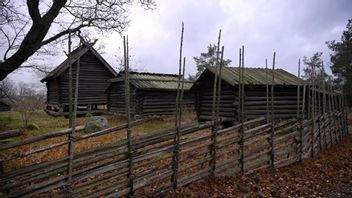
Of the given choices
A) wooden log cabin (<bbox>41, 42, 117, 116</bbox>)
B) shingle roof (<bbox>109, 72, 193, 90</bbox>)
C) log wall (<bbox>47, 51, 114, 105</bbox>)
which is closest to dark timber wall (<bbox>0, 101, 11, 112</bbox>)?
wooden log cabin (<bbox>41, 42, 117, 116</bbox>)

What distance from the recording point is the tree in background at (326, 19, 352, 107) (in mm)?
30562

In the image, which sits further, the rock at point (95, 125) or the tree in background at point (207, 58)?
the tree in background at point (207, 58)

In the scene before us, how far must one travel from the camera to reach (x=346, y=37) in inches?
1273

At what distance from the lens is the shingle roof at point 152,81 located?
20.4m

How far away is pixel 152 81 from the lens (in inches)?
856

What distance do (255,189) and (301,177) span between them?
74.6 inches

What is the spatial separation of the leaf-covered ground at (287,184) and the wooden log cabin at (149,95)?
11501 mm

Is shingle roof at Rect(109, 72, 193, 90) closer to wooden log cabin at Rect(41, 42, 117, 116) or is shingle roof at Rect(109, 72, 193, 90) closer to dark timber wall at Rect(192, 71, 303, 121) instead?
wooden log cabin at Rect(41, 42, 117, 116)

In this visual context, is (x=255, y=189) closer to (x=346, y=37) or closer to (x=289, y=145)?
(x=289, y=145)

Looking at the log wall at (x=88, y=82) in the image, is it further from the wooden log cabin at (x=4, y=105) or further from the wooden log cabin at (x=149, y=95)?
the wooden log cabin at (x=4, y=105)

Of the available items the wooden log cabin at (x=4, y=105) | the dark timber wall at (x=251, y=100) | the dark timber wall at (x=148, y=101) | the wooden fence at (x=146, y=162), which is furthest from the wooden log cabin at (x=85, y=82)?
the wooden log cabin at (x=4, y=105)

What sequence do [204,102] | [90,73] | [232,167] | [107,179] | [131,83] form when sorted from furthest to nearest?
[90,73] < [131,83] < [204,102] < [232,167] < [107,179]

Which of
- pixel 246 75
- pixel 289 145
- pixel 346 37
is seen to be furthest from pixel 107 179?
pixel 346 37

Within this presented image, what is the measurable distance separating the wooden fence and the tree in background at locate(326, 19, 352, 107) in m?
23.4
